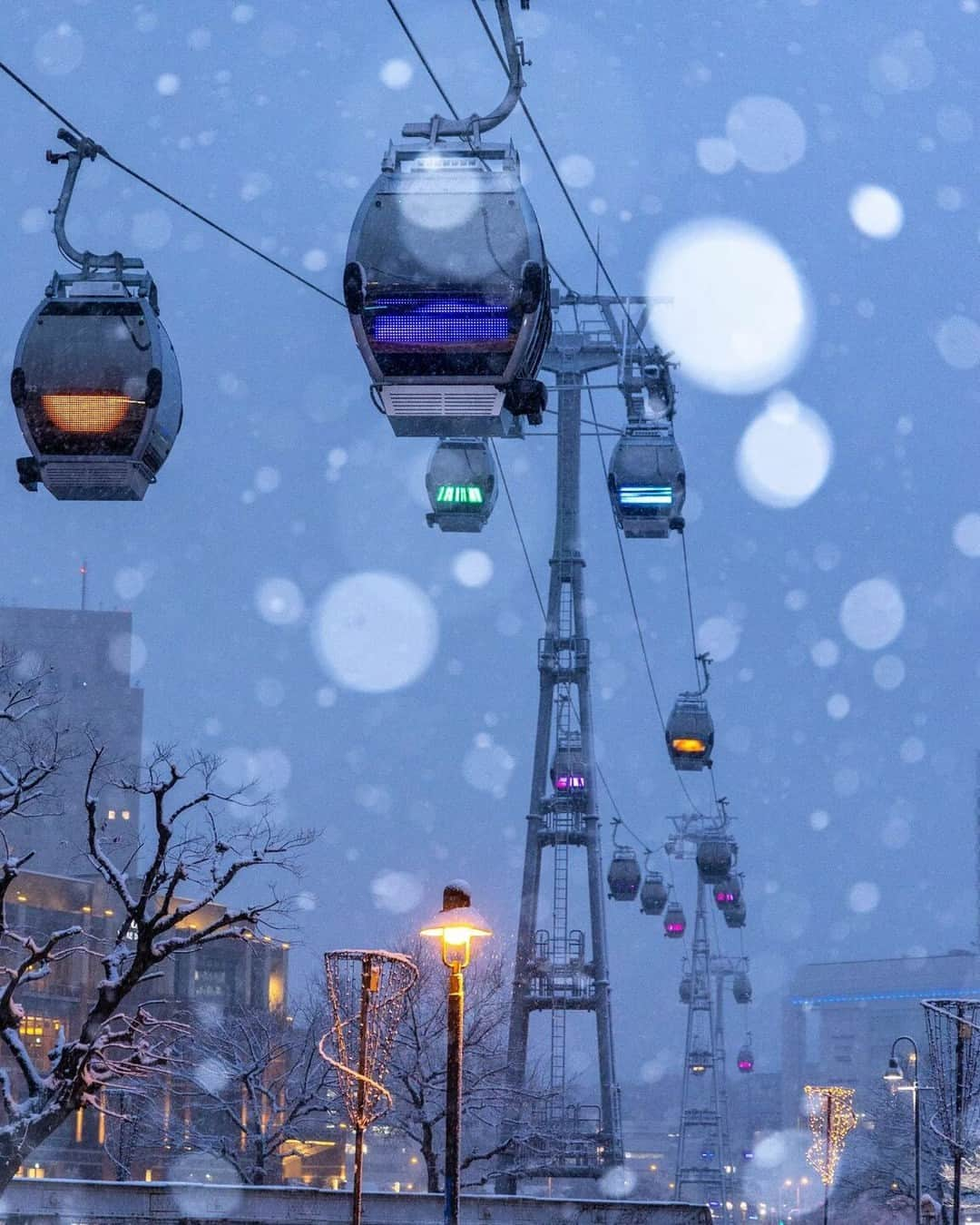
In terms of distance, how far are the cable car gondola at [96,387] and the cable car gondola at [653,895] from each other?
52156mm

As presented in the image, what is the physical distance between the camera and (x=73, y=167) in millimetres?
13406

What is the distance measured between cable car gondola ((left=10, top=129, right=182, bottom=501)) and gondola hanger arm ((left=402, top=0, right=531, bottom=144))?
2195mm

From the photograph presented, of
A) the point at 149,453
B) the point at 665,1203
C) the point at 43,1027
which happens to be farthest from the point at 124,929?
the point at 43,1027

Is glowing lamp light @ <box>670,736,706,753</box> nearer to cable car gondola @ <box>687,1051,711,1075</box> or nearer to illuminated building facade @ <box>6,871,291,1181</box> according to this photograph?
illuminated building facade @ <box>6,871,291,1181</box>

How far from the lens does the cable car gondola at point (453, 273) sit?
11.9 meters

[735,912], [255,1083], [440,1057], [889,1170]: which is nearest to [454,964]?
[255,1083]

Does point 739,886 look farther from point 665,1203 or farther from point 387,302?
point 387,302

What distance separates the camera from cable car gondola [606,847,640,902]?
2023 inches

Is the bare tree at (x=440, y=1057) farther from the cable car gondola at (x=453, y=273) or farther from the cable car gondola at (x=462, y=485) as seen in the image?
the cable car gondola at (x=453, y=273)

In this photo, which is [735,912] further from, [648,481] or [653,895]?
[648,481]

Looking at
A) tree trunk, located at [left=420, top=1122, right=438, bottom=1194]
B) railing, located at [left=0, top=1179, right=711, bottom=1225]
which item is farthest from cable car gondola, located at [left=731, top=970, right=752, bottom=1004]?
railing, located at [left=0, top=1179, right=711, bottom=1225]

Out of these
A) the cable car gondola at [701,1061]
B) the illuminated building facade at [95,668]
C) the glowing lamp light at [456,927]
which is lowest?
the cable car gondola at [701,1061]

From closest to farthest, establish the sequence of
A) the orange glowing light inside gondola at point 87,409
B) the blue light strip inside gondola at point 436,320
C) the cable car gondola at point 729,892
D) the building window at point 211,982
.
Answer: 1. the blue light strip inside gondola at point 436,320
2. the orange glowing light inside gondola at point 87,409
3. the cable car gondola at point 729,892
4. the building window at point 211,982

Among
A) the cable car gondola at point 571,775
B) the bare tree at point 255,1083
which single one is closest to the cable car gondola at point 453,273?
the cable car gondola at point 571,775
